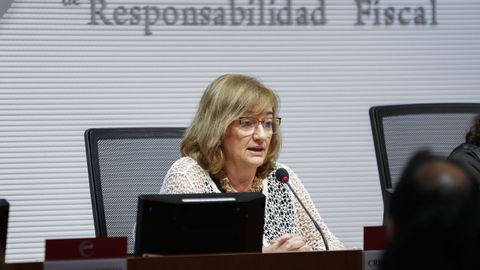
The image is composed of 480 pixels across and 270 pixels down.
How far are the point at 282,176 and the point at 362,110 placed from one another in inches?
70.5

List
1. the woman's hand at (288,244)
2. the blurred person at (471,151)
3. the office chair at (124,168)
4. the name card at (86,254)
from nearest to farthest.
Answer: the name card at (86,254) → the woman's hand at (288,244) → the office chair at (124,168) → the blurred person at (471,151)

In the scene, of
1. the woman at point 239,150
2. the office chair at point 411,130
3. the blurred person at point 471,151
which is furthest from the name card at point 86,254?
the blurred person at point 471,151

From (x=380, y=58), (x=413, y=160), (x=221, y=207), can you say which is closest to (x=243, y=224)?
(x=221, y=207)

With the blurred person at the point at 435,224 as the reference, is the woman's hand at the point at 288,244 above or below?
below

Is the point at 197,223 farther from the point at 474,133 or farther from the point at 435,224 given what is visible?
the point at 474,133

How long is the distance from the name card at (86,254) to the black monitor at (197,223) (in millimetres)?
226

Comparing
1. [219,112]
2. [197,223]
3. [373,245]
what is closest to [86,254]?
[197,223]

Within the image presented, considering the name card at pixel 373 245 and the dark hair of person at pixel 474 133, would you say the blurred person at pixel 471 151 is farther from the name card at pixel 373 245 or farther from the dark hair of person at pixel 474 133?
the name card at pixel 373 245

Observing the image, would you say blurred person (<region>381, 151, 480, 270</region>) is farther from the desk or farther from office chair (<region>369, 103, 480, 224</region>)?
office chair (<region>369, 103, 480, 224</region>)

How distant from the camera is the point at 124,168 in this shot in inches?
125

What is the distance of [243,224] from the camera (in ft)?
7.41

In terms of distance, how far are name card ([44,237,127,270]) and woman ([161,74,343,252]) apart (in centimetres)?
109

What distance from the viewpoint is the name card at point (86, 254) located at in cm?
193

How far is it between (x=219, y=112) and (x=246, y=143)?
0.14m
